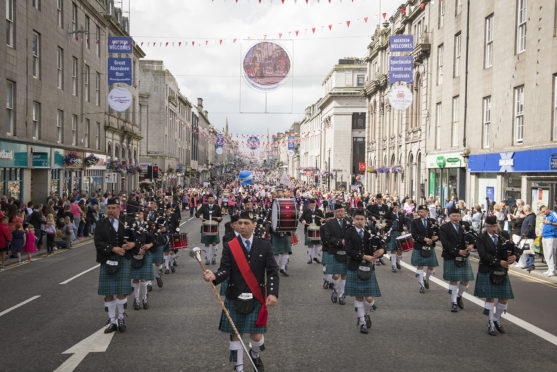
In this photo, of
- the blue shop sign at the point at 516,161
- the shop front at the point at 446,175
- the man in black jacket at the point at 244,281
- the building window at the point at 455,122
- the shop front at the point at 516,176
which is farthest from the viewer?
the building window at the point at 455,122

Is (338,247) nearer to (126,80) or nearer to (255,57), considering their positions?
(255,57)

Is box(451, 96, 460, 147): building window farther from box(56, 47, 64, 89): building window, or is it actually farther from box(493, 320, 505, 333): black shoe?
box(56, 47, 64, 89): building window

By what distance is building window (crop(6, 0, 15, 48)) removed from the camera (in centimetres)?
2231

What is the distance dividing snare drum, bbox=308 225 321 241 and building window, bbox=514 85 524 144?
41.5ft

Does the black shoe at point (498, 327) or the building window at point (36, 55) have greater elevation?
the building window at point (36, 55)

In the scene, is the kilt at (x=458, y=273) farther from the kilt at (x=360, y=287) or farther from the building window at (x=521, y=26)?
the building window at (x=521, y=26)

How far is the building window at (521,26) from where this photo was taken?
21.4m

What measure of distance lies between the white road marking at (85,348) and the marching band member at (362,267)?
152 inches

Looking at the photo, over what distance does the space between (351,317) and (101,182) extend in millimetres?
34649

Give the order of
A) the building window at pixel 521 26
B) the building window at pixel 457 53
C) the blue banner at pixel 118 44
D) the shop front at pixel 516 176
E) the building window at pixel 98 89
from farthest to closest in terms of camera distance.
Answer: the building window at pixel 98 89 < the building window at pixel 457 53 < the blue banner at pixel 118 44 < the building window at pixel 521 26 < the shop front at pixel 516 176

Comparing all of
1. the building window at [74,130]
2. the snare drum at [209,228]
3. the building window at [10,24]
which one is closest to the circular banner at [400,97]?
the snare drum at [209,228]

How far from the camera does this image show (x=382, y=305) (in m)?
9.55

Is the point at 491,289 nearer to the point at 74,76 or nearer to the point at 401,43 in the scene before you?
the point at 401,43

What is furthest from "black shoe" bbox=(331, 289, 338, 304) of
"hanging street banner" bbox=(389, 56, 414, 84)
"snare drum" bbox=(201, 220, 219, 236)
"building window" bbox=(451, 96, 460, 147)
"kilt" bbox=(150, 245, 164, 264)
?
"building window" bbox=(451, 96, 460, 147)
